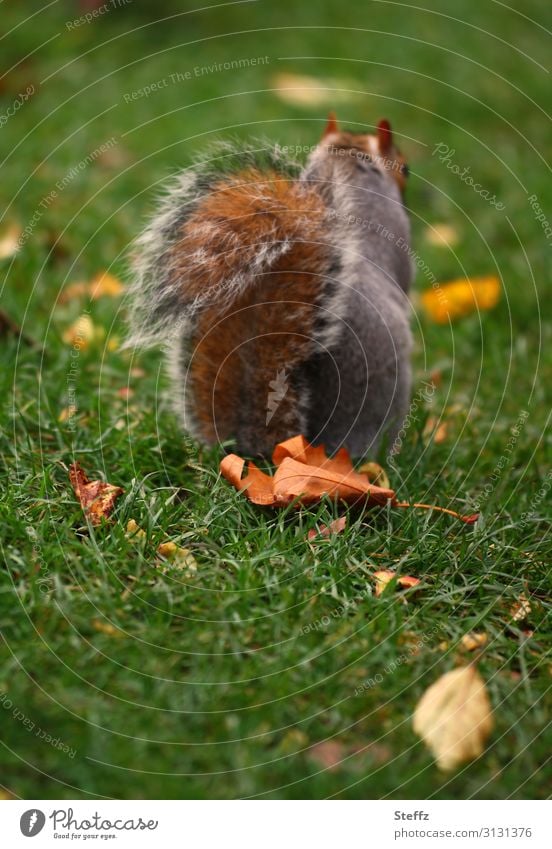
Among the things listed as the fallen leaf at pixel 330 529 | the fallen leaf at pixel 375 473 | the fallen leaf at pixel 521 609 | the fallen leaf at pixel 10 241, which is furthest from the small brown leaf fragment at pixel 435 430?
the fallen leaf at pixel 10 241

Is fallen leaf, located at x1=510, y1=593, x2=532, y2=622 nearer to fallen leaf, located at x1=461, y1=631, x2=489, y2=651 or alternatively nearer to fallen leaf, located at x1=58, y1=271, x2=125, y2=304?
fallen leaf, located at x1=461, y1=631, x2=489, y2=651

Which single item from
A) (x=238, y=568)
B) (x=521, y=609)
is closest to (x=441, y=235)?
(x=521, y=609)

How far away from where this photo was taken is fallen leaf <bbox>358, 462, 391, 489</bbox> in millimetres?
2354

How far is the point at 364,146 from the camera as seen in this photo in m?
2.71

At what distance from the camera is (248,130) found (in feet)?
14.0

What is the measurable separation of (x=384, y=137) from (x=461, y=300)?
994mm

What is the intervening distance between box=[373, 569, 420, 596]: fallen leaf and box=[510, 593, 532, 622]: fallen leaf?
209 millimetres

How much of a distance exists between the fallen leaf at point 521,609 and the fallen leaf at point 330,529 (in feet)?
1.33

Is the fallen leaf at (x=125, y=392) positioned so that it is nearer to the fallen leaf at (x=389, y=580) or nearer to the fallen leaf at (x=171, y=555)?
the fallen leaf at (x=171, y=555)

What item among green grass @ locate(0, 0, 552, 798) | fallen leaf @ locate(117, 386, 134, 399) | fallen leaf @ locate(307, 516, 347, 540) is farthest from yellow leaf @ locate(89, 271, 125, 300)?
fallen leaf @ locate(307, 516, 347, 540)

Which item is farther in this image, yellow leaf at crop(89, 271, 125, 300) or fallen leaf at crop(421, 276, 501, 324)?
fallen leaf at crop(421, 276, 501, 324)

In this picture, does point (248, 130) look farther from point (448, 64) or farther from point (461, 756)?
point (461, 756)
